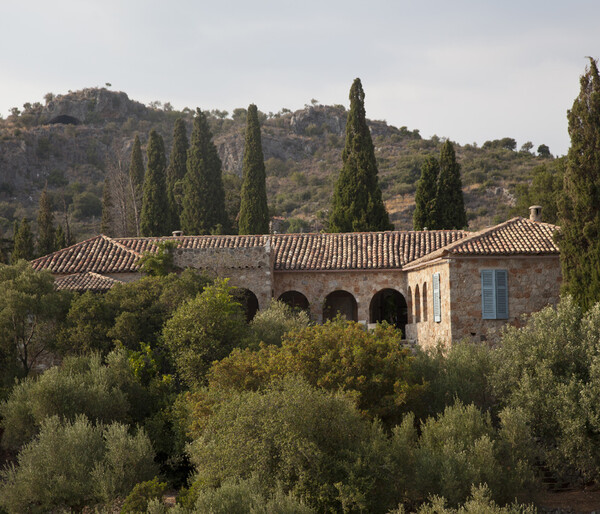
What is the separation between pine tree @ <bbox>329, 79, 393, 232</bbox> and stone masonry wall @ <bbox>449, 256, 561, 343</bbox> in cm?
1146

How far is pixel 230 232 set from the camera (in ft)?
122

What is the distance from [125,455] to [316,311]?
1179 cm

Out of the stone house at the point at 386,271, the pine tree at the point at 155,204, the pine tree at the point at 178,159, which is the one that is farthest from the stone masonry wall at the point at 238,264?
the pine tree at the point at 178,159

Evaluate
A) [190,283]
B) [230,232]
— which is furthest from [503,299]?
[230,232]

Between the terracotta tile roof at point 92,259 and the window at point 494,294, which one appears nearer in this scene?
the window at point 494,294

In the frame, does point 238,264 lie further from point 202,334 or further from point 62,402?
point 62,402

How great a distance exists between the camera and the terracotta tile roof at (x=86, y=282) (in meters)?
20.5

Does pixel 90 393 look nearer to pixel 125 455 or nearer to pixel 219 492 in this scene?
pixel 125 455

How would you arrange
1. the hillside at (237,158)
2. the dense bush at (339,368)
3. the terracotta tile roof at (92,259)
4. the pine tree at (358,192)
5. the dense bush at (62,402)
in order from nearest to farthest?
the dense bush at (339,368), the dense bush at (62,402), the terracotta tile roof at (92,259), the pine tree at (358,192), the hillside at (237,158)

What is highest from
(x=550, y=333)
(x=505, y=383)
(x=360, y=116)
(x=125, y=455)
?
(x=360, y=116)

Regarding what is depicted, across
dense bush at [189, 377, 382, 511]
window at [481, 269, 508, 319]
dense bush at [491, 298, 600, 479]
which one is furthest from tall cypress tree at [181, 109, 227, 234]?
dense bush at [189, 377, 382, 511]

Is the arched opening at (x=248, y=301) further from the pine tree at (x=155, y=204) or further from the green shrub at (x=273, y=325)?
the pine tree at (x=155, y=204)

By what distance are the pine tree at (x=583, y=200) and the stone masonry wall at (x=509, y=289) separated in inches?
50.7

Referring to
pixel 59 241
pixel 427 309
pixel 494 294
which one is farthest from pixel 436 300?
pixel 59 241
